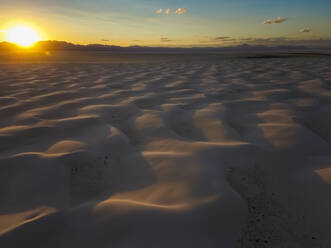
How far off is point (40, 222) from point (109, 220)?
25cm

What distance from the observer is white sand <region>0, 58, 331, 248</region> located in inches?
30.5

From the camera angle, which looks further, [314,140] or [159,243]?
[314,140]

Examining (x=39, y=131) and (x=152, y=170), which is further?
(x=39, y=131)

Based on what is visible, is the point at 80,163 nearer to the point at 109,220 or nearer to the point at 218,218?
the point at 109,220

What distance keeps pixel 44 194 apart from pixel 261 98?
2.35m

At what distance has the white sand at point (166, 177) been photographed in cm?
77

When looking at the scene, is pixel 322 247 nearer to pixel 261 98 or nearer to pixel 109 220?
pixel 109 220

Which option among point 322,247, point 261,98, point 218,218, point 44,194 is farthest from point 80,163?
point 261,98

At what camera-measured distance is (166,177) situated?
42.8 inches

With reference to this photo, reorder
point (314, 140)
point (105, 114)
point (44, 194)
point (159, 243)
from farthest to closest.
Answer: point (105, 114) < point (314, 140) < point (44, 194) < point (159, 243)

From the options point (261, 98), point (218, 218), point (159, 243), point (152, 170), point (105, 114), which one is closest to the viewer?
point (159, 243)

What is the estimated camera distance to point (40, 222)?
797mm

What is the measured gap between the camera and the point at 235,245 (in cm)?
75

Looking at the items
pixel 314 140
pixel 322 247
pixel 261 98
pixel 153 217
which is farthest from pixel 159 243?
pixel 261 98
